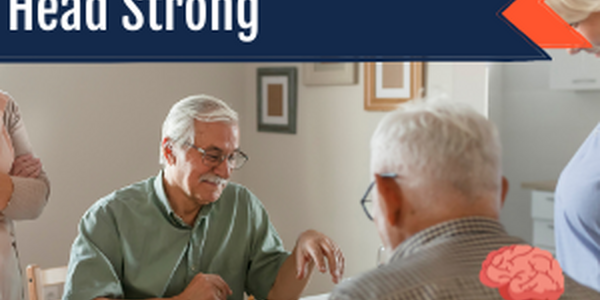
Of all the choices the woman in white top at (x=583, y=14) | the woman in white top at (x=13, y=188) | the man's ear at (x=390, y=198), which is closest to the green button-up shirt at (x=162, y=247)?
the woman in white top at (x=13, y=188)

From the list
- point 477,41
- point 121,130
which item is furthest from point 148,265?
point 121,130

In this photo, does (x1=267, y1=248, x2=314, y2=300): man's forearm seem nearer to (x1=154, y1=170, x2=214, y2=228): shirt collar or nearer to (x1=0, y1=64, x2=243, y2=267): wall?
(x1=154, y1=170, x2=214, y2=228): shirt collar

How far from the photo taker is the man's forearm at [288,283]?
1865 mm

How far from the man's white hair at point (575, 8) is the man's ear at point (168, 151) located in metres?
1.05

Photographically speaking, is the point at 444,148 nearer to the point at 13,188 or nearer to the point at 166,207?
the point at 166,207

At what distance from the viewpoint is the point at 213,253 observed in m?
1.86

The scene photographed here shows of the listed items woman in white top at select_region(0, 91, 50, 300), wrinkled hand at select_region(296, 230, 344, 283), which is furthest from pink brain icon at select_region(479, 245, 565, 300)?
woman in white top at select_region(0, 91, 50, 300)

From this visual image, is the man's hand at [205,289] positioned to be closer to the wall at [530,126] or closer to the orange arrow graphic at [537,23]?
the orange arrow graphic at [537,23]

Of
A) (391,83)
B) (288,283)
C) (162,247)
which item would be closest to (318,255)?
(288,283)

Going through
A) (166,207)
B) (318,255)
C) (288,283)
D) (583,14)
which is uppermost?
(583,14)

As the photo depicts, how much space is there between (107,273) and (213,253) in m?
0.34

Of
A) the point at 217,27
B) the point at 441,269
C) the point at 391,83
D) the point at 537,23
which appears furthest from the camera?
the point at 391,83

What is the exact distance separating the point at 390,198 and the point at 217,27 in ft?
4.20

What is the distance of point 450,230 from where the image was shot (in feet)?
2.99
